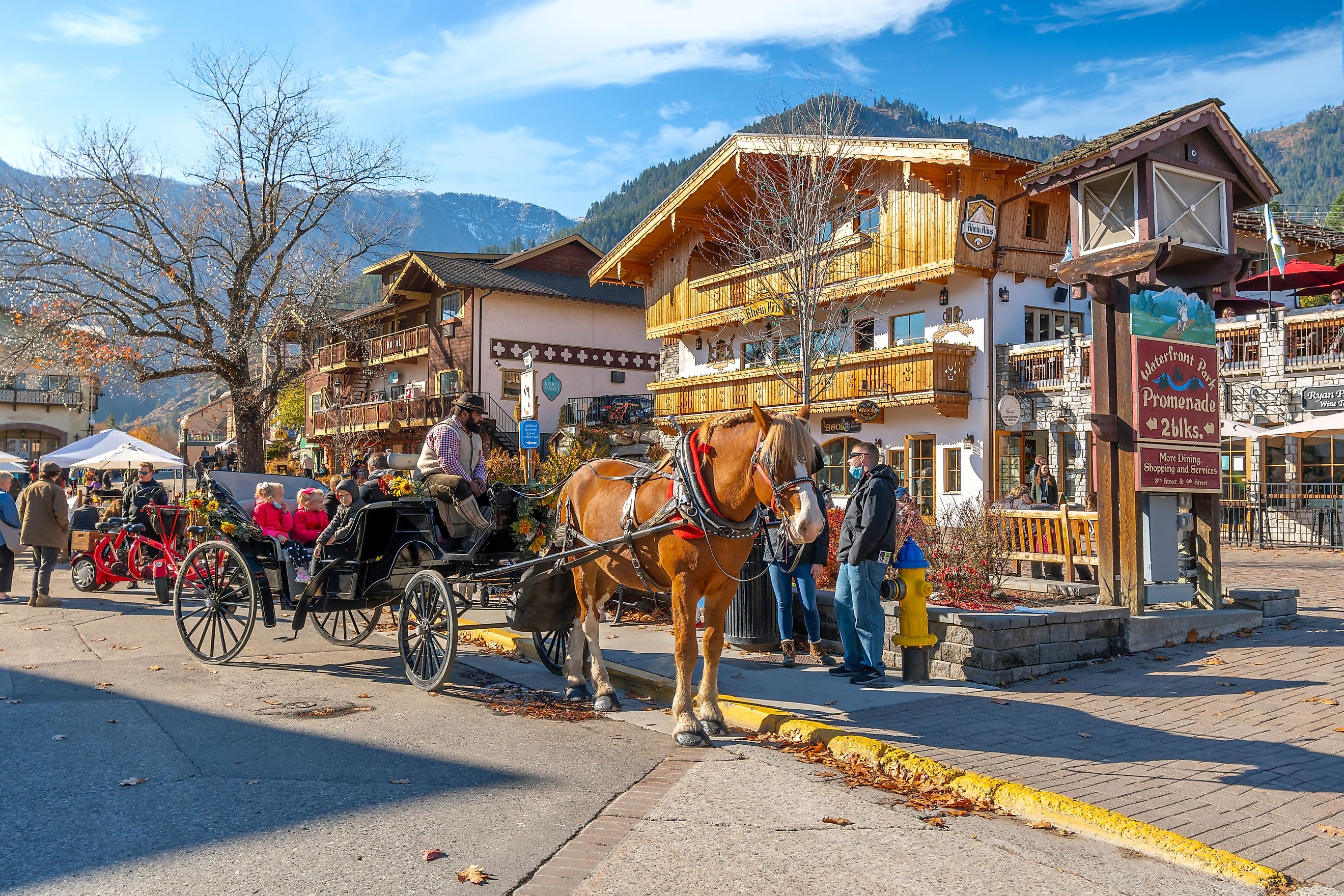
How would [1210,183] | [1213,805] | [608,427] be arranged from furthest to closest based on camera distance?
[608,427]
[1210,183]
[1213,805]

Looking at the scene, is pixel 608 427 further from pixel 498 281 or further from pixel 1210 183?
pixel 1210 183

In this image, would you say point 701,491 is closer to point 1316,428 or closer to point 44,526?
point 44,526

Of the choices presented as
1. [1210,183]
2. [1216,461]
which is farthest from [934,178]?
[1216,461]

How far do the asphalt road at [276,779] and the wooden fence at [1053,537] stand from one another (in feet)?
24.5

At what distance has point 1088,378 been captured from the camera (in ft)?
78.2

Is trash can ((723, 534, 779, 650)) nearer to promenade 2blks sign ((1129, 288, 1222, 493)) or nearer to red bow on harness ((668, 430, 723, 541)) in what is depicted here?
red bow on harness ((668, 430, 723, 541))

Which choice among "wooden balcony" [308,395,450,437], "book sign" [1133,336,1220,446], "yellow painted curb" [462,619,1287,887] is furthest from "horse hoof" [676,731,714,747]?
"wooden balcony" [308,395,450,437]

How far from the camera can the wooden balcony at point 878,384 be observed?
82.0 feet

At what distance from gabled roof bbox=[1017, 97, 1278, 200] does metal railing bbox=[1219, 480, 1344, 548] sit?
12.5m

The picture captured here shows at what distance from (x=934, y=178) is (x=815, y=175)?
7.65 m

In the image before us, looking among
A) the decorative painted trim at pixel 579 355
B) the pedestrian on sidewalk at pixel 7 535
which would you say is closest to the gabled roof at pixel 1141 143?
the pedestrian on sidewalk at pixel 7 535

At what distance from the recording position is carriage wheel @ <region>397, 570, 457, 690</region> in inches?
303

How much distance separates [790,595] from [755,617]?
77 centimetres

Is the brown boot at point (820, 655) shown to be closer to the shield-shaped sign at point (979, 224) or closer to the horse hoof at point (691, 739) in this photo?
the horse hoof at point (691, 739)
